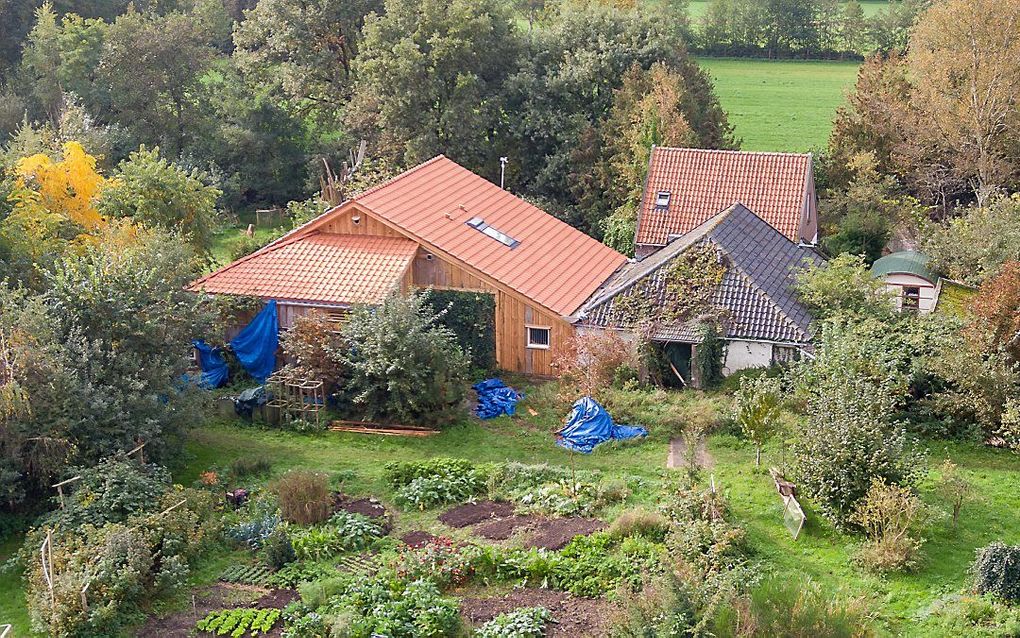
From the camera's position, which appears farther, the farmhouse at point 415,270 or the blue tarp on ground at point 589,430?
the farmhouse at point 415,270

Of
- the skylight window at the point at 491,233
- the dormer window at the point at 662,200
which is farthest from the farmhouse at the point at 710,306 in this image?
the dormer window at the point at 662,200

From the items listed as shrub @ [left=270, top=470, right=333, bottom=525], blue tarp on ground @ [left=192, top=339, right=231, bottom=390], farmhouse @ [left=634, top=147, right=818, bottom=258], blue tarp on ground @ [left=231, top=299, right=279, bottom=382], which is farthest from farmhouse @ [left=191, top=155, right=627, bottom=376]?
shrub @ [left=270, top=470, right=333, bottom=525]

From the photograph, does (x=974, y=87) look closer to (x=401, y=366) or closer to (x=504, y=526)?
(x=401, y=366)

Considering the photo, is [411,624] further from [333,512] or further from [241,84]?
[241,84]

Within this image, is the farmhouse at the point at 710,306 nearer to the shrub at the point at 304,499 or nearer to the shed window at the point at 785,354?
the shed window at the point at 785,354

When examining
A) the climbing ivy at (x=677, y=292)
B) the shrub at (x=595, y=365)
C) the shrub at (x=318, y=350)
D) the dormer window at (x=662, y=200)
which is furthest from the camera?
the dormer window at (x=662, y=200)

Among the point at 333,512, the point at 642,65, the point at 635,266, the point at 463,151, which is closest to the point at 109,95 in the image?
the point at 463,151
